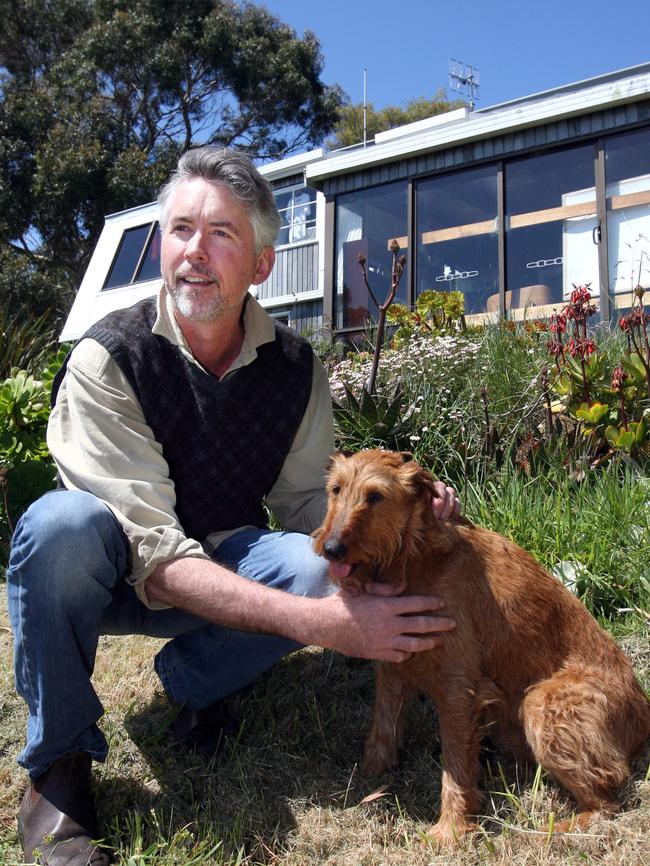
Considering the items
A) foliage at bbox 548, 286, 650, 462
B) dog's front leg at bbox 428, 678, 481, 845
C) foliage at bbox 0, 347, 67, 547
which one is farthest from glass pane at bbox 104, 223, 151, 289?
dog's front leg at bbox 428, 678, 481, 845

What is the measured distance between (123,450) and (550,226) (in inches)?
383

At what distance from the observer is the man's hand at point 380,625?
241 cm

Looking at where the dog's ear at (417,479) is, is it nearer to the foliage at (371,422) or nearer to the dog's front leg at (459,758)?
the dog's front leg at (459,758)

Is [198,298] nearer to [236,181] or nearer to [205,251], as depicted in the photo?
[205,251]

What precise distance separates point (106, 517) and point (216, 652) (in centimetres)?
78

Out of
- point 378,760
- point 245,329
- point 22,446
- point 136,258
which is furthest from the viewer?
point 136,258

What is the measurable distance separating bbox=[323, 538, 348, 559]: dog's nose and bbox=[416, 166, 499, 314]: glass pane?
30.6 ft

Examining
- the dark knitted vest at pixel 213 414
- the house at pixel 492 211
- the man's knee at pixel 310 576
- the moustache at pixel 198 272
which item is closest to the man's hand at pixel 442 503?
the man's knee at pixel 310 576

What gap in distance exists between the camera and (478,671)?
2.53 meters

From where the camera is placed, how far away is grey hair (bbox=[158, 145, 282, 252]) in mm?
3059

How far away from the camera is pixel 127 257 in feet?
49.6

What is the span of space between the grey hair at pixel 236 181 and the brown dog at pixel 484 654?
120 cm

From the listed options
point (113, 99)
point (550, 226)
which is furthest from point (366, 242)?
point (113, 99)

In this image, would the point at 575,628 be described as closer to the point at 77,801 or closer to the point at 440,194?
the point at 77,801
